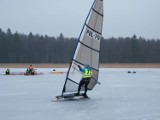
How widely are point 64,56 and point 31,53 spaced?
292 inches

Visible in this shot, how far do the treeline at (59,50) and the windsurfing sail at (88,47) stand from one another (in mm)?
58410

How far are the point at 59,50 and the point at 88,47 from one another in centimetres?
6712

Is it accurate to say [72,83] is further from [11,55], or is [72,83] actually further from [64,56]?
[64,56]

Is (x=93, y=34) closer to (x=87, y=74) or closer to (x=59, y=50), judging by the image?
(x=87, y=74)

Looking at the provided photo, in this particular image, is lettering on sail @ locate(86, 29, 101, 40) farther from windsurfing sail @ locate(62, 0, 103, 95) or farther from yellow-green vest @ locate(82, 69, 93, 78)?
yellow-green vest @ locate(82, 69, 93, 78)

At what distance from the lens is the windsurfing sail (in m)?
10.2

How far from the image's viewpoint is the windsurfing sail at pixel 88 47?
10250 millimetres

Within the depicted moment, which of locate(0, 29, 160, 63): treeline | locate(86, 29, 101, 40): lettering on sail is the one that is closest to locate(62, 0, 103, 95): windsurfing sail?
locate(86, 29, 101, 40): lettering on sail

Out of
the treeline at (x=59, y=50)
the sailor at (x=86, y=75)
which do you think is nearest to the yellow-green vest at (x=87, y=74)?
the sailor at (x=86, y=75)

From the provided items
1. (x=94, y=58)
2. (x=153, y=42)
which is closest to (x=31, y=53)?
(x=153, y=42)

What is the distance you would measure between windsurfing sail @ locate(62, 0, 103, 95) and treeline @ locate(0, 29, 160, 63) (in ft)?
192

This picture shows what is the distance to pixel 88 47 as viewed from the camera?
1047 centimetres

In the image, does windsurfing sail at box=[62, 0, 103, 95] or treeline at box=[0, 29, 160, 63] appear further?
treeline at box=[0, 29, 160, 63]

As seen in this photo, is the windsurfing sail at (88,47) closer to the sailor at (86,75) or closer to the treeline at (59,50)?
the sailor at (86,75)
